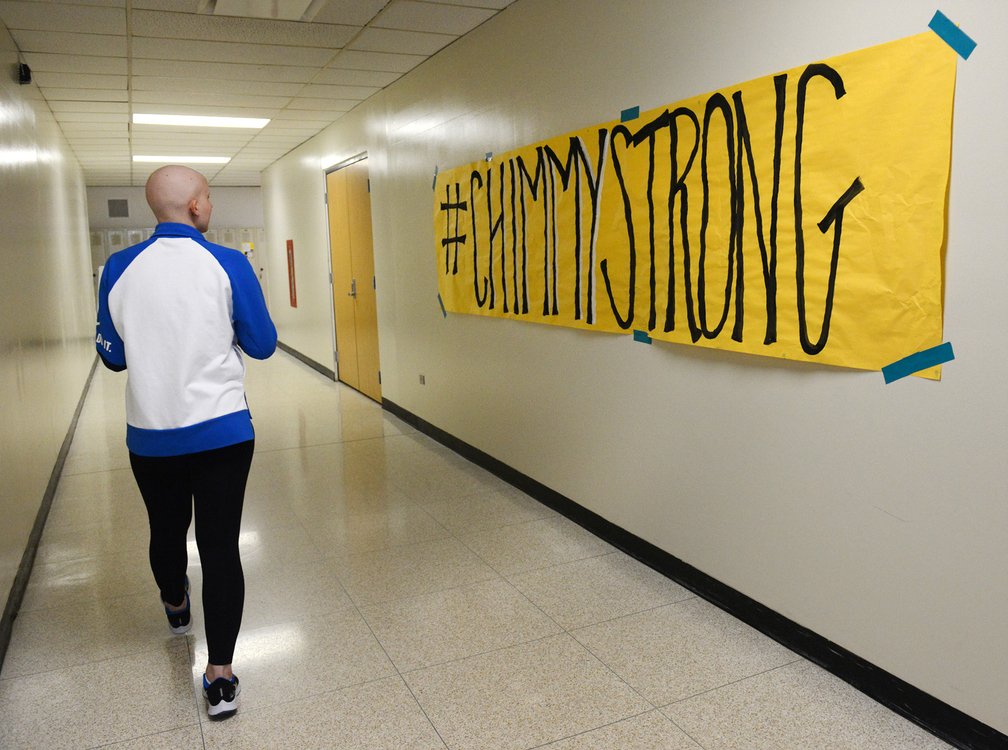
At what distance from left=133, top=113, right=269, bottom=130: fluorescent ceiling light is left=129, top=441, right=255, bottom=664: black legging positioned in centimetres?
487

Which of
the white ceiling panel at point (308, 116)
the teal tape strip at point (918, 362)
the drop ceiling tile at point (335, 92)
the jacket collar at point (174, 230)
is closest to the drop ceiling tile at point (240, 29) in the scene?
the drop ceiling tile at point (335, 92)

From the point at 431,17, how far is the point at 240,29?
3.30ft

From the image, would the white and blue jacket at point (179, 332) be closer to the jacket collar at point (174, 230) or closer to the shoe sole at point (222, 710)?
the jacket collar at point (174, 230)

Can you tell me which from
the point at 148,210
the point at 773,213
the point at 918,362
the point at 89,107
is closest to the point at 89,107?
the point at 89,107

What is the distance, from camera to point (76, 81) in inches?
191

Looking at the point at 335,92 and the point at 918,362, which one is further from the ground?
the point at 335,92

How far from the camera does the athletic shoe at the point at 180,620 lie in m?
2.60

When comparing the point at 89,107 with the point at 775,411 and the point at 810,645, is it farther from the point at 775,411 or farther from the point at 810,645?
the point at 810,645

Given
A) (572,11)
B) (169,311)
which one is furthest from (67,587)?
(572,11)

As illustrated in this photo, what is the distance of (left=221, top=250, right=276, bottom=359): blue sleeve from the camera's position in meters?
2.06

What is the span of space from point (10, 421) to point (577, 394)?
235 cm

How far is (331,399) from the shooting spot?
694 cm

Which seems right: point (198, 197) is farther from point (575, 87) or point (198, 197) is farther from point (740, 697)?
point (740, 697)

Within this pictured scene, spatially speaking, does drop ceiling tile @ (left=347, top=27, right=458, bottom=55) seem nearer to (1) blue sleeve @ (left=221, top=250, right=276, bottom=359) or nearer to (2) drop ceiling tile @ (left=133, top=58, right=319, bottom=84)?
(2) drop ceiling tile @ (left=133, top=58, right=319, bottom=84)
